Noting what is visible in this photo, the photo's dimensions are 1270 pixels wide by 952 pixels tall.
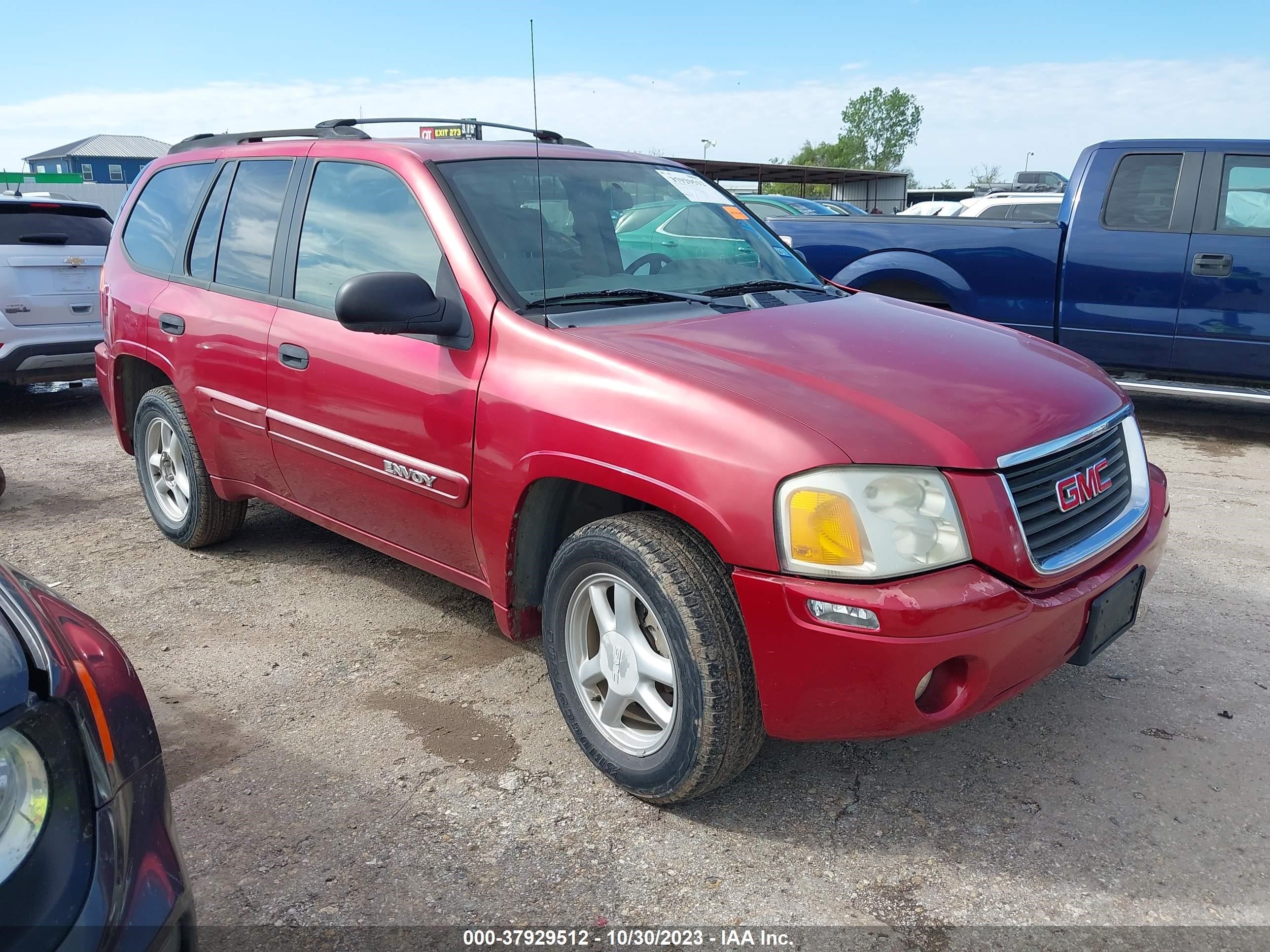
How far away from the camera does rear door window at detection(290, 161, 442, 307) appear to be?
10.4ft

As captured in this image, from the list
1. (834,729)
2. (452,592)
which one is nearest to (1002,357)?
(834,729)

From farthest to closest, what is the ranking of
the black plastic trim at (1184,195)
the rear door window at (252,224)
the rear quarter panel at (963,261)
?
1. the rear quarter panel at (963,261)
2. the black plastic trim at (1184,195)
3. the rear door window at (252,224)

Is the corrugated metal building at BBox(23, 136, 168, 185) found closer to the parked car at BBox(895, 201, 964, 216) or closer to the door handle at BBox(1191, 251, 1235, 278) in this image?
the parked car at BBox(895, 201, 964, 216)

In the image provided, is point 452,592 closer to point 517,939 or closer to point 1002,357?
point 517,939

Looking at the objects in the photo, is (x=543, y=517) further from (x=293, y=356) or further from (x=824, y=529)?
(x=293, y=356)

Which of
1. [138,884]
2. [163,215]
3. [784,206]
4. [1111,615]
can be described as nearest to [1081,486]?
[1111,615]

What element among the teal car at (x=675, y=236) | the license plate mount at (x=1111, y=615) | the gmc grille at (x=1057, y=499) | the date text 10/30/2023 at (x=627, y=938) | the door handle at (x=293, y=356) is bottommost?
the date text 10/30/2023 at (x=627, y=938)

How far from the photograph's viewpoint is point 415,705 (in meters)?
3.17

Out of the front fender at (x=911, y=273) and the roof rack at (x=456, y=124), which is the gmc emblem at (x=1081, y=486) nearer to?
the roof rack at (x=456, y=124)

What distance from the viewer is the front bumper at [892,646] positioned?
7.09ft

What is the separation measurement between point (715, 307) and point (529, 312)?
622mm

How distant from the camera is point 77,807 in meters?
1.50

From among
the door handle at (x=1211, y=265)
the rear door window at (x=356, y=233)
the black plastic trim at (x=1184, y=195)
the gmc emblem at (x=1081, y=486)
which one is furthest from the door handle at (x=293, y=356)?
the door handle at (x=1211, y=265)

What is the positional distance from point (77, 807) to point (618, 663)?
141 cm
